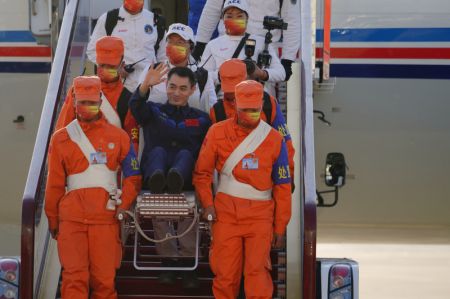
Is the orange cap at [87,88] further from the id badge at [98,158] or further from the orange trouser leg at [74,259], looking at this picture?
the orange trouser leg at [74,259]

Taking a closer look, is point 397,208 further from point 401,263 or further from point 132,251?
point 132,251

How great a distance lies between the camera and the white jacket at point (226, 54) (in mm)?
8094

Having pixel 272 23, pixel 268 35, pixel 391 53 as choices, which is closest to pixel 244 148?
pixel 268 35

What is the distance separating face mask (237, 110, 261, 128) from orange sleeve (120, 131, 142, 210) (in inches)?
29.6

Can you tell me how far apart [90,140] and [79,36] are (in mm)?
2304

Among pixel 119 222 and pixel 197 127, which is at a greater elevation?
pixel 197 127

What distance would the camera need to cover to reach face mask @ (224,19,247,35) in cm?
812

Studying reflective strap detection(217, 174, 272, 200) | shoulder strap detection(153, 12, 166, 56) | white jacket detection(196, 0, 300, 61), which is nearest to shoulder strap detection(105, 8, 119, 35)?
shoulder strap detection(153, 12, 166, 56)

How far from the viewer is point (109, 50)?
7230mm

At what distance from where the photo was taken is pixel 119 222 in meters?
6.86

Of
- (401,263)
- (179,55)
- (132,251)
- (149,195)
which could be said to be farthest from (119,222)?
(401,263)

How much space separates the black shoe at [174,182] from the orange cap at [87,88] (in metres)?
0.73

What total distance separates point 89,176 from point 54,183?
230mm

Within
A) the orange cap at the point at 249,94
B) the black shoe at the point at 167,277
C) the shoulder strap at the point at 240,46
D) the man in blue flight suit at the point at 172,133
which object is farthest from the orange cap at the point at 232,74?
the black shoe at the point at 167,277
